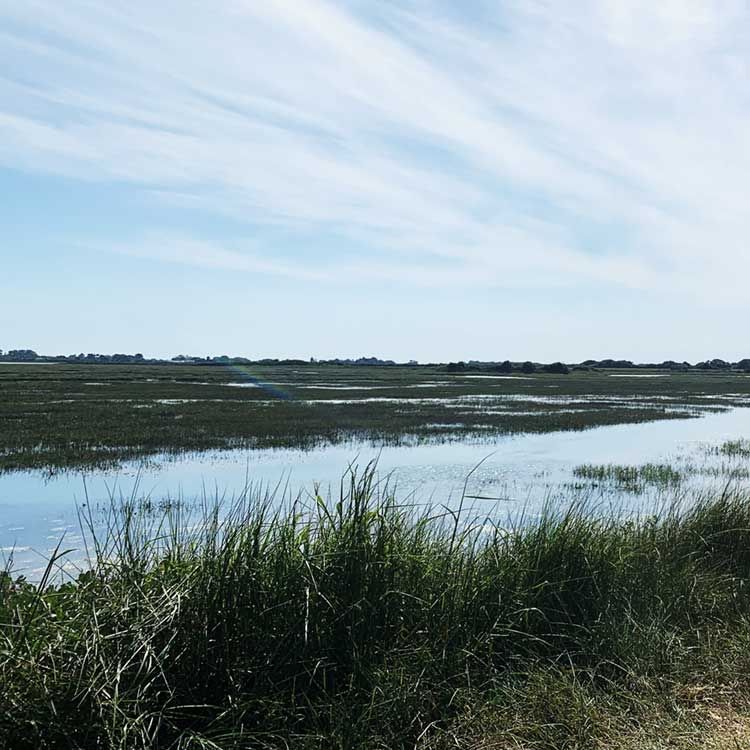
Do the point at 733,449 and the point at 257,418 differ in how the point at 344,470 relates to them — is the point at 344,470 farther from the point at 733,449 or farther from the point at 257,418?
the point at 733,449

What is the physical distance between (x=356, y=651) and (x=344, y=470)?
472 inches

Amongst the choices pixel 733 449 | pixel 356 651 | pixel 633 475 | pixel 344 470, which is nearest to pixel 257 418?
pixel 344 470

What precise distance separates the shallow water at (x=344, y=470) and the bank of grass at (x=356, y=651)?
3.23 m

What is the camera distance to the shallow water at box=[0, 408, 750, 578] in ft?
36.6

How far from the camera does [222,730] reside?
3492 millimetres

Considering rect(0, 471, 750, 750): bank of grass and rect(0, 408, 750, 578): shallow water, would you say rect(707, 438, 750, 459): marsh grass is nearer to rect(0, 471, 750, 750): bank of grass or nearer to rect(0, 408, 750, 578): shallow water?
rect(0, 408, 750, 578): shallow water

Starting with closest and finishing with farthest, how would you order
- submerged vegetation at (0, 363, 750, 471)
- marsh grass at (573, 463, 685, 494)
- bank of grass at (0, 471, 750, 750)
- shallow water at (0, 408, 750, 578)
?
bank of grass at (0, 471, 750, 750), shallow water at (0, 408, 750, 578), marsh grass at (573, 463, 685, 494), submerged vegetation at (0, 363, 750, 471)

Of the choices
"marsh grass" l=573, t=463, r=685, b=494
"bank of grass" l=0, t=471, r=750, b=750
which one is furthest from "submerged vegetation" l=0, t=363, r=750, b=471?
"bank of grass" l=0, t=471, r=750, b=750

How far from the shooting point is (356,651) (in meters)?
4.07

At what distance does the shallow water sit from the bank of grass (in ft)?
10.6

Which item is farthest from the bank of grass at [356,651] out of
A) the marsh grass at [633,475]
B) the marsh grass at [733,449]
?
the marsh grass at [733,449]

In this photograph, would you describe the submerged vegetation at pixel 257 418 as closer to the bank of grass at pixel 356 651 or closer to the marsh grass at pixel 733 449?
the marsh grass at pixel 733 449

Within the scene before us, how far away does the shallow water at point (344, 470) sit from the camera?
11.2 m

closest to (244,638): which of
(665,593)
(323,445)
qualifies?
(665,593)
